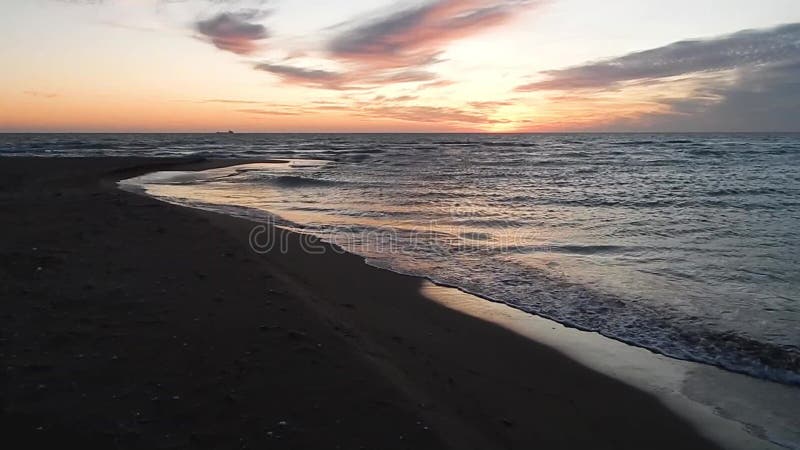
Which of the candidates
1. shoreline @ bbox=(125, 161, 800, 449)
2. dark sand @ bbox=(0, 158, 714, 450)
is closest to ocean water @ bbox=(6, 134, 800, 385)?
shoreline @ bbox=(125, 161, 800, 449)

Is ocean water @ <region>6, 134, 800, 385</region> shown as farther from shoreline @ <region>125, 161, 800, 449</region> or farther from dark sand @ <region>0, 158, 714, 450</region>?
dark sand @ <region>0, 158, 714, 450</region>

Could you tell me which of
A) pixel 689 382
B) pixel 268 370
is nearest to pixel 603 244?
pixel 689 382

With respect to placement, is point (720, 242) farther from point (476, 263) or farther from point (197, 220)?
point (197, 220)

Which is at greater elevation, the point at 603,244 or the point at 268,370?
the point at 268,370

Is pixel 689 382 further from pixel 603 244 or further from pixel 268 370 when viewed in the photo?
pixel 603 244

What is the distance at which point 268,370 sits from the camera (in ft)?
15.7

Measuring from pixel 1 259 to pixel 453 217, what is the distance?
11.5 m

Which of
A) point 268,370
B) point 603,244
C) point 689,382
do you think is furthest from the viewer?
point 603,244

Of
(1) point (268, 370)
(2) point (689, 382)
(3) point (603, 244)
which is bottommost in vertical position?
(2) point (689, 382)

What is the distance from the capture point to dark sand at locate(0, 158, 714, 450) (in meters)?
3.85

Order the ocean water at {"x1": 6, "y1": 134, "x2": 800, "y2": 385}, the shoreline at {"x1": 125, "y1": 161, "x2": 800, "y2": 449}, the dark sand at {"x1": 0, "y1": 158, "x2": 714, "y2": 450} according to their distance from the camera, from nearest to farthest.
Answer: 1. the dark sand at {"x1": 0, "y1": 158, "x2": 714, "y2": 450}
2. the shoreline at {"x1": 125, "y1": 161, "x2": 800, "y2": 449}
3. the ocean water at {"x1": 6, "y1": 134, "x2": 800, "y2": 385}

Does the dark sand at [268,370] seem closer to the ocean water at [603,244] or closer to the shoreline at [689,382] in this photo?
the shoreline at [689,382]

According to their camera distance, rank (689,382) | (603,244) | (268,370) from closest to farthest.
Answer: (268,370)
(689,382)
(603,244)

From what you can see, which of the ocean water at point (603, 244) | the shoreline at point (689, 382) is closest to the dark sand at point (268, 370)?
the shoreline at point (689, 382)
